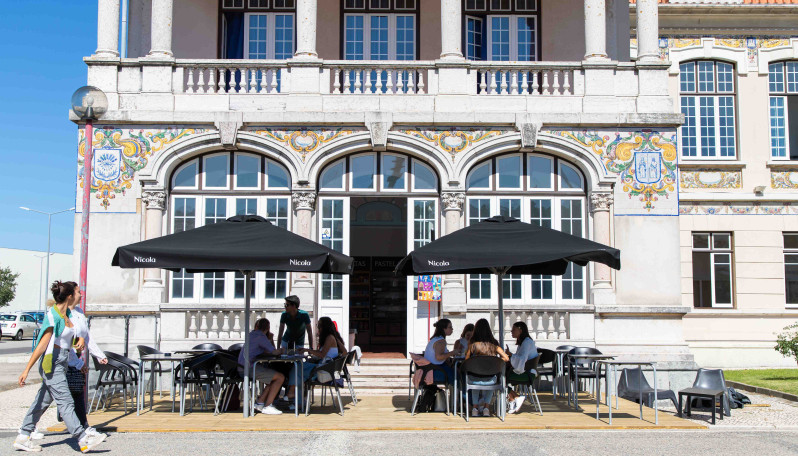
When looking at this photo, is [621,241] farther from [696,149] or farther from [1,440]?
[1,440]

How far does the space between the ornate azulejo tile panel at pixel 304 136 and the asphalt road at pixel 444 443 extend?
22.7 ft

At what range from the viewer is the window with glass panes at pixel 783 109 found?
2108 cm

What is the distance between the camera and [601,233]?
611 inches

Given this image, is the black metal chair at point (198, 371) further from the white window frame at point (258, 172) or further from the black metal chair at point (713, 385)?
the black metal chair at point (713, 385)

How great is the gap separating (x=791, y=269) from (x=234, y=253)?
51.5ft

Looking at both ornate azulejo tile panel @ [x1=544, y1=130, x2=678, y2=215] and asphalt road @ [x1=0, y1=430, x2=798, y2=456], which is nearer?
asphalt road @ [x1=0, y1=430, x2=798, y2=456]

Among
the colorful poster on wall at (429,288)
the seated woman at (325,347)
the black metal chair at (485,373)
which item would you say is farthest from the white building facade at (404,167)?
the black metal chair at (485,373)

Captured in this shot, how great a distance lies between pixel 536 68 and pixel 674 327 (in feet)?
18.1

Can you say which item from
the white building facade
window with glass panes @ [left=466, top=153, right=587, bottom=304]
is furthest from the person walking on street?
window with glass panes @ [left=466, top=153, right=587, bottom=304]

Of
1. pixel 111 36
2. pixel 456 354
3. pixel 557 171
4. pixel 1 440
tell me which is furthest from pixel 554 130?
pixel 1 440

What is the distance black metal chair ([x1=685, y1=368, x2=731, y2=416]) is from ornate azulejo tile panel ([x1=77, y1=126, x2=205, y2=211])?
9644 mm

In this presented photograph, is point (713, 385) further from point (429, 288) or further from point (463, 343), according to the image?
point (429, 288)

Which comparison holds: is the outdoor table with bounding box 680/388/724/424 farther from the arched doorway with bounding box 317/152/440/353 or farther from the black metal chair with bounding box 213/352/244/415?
the black metal chair with bounding box 213/352/244/415

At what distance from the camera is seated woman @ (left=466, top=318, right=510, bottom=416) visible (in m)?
11.0
